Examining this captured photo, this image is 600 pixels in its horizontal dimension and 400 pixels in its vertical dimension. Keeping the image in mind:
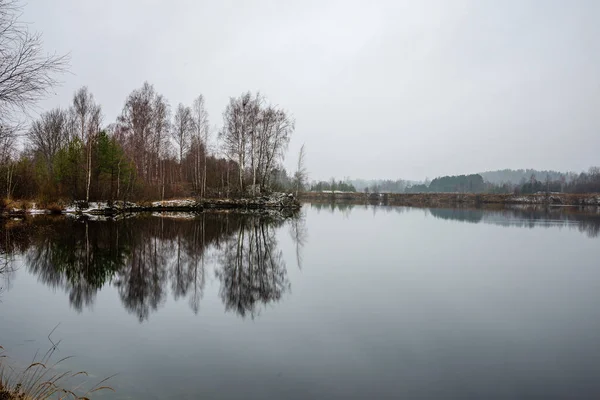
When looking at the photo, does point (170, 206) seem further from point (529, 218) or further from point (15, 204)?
point (529, 218)

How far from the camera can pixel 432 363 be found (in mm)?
5305

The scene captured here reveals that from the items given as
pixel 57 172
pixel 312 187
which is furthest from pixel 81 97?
pixel 312 187

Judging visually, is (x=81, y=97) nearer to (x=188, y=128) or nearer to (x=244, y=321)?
(x=188, y=128)

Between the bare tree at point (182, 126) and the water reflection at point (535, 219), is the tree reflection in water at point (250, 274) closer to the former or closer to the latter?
the water reflection at point (535, 219)

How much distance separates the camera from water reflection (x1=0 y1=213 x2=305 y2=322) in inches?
334

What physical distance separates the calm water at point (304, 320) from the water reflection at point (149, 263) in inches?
2.7

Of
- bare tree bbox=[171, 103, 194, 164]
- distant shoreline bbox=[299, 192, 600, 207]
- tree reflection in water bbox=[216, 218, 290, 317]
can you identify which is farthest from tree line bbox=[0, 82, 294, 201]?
distant shoreline bbox=[299, 192, 600, 207]

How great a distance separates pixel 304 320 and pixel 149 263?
6674 millimetres

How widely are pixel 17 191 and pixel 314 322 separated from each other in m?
33.5

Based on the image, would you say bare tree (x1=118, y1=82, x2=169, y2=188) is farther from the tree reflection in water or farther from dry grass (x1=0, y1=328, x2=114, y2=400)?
dry grass (x1=0, y1=328, x2=114, y2=400)

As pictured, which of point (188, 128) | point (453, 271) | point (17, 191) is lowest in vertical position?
point (453, 271)

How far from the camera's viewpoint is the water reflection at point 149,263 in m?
8.48

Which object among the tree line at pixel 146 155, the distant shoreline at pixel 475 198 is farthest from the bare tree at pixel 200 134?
the distant shoreline at pixel 475 198

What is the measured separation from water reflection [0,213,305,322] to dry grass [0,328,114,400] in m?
2.17
